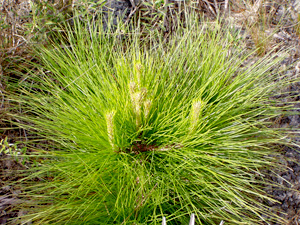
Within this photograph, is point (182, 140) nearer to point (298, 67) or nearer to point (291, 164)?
point (291, 164)

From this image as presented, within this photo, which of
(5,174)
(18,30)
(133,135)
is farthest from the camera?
(18,30)

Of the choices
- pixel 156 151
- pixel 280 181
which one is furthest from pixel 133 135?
pixel 280 181

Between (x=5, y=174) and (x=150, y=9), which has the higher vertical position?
(x=150, y=9)

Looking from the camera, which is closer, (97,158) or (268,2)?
(97,158)

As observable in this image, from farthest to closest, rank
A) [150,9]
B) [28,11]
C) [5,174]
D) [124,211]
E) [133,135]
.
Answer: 1. [150,9]
2. [28,11]
3. [5,174]
4. [133,135]
5. [124,211]

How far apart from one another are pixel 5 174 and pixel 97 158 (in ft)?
2.06

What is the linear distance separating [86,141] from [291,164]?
1116mm

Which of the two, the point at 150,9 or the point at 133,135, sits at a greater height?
the point at 150,9

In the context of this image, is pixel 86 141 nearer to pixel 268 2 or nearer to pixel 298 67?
pixel 298 67

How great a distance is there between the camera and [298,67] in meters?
1.77

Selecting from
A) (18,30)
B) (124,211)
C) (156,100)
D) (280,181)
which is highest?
(18,30)

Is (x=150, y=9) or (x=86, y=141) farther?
(x=150, y=9)

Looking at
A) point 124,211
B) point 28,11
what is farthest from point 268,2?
point 124,211

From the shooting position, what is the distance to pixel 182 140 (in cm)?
112
